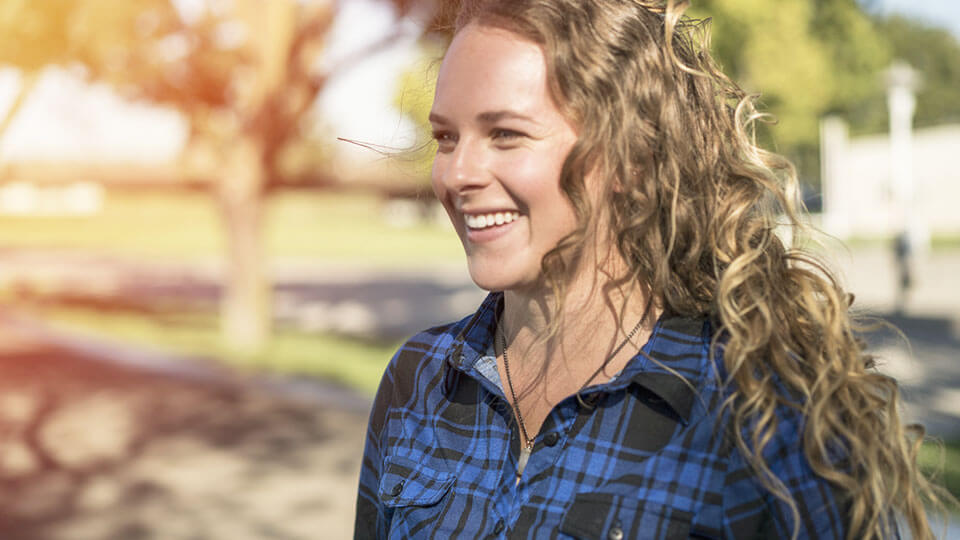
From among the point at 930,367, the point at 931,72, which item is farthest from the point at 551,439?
the point at 931,72

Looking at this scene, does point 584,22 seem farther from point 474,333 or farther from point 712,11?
point 712,11

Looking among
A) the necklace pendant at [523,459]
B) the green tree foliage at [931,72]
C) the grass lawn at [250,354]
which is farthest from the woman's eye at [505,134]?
the green tree foliage at [931,72]

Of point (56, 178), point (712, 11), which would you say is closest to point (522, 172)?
point (712, 11)

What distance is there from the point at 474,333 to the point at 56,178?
13569 mm

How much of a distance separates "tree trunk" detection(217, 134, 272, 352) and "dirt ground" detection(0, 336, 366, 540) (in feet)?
8.09

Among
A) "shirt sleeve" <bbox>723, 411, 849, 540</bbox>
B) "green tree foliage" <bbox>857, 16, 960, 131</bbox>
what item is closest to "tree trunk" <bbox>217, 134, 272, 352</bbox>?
"green tree foliage" <bbox>857, 16, 960, 131</bbox>

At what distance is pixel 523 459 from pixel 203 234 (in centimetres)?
4829

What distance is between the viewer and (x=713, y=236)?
1.69 meters

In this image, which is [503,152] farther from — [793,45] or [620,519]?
[793,45]

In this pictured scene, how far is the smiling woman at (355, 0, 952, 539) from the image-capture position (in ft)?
4.84

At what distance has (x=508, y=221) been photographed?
1655 millimetres

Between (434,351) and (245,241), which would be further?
(245,241)

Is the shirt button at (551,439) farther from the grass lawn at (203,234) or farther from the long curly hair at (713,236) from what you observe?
the grass lawn at (203,234)

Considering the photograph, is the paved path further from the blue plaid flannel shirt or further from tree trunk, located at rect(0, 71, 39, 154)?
tree trunk, located at rect(0, 71, 39, 154)
